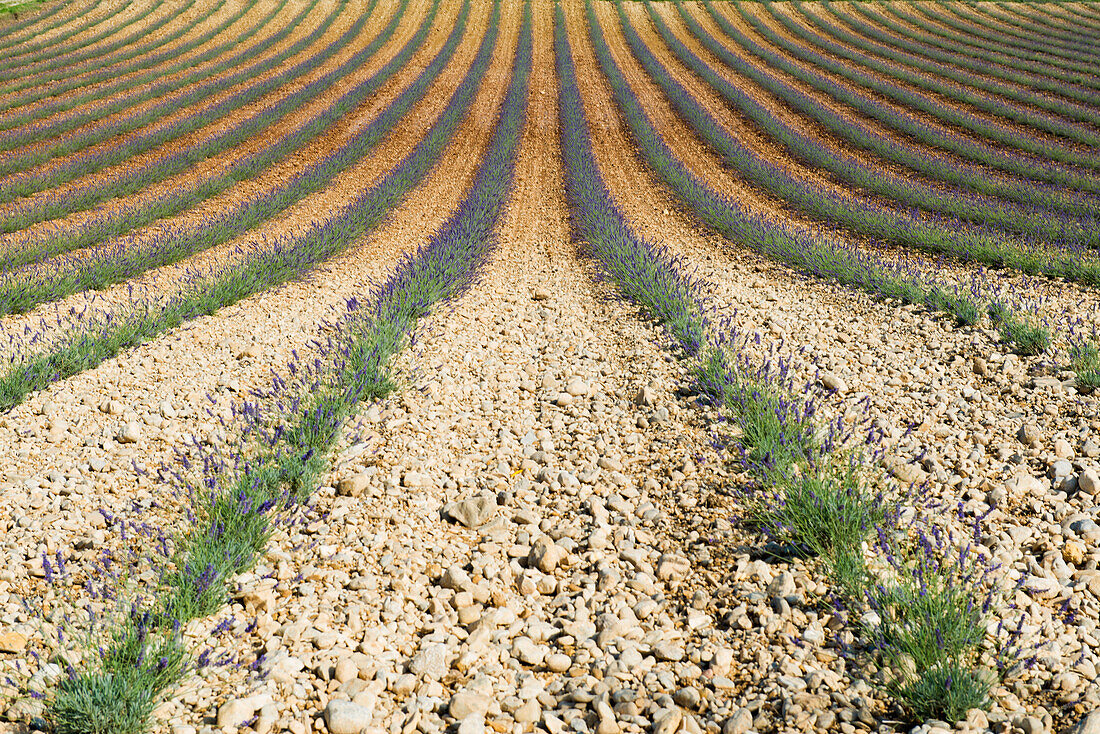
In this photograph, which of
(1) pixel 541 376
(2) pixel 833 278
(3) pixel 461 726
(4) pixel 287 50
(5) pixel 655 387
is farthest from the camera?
(4) pixel 287 50

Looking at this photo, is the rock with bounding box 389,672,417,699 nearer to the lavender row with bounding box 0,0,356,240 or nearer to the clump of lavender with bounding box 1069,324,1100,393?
the clump of lavender with bounding box 1069,324,1100,393

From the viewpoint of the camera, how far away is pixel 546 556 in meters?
3.18

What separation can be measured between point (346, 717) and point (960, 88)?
89.1ft

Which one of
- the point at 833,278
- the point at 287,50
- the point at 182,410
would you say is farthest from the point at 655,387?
the point at 287,50

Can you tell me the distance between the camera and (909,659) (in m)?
2.45

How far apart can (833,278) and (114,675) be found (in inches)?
312

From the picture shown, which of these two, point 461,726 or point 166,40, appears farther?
point 166,40

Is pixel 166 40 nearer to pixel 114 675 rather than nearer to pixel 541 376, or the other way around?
pixel 541 376

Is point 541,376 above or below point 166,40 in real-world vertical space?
below

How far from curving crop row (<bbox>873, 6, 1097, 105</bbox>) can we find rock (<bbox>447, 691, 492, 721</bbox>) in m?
25.9

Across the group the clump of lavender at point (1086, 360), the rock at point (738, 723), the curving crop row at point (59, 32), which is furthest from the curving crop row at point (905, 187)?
the curving crop row at point (59, 32)

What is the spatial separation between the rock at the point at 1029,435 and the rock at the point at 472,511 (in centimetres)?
336

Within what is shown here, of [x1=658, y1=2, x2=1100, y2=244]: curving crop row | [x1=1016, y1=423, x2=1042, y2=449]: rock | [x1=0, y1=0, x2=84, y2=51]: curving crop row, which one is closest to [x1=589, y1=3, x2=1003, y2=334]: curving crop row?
[x1=1016, y1=423, x2=1042, y2=449]: rock

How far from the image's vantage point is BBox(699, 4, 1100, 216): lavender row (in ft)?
38.4
